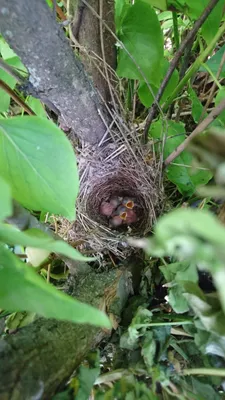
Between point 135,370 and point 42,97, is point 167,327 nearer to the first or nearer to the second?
point 135,370

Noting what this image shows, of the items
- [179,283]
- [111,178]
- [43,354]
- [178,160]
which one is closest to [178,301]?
[179,283]

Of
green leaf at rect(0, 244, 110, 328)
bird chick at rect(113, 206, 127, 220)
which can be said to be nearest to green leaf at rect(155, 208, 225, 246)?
green leaf at rect(0, 244, 110, 328)

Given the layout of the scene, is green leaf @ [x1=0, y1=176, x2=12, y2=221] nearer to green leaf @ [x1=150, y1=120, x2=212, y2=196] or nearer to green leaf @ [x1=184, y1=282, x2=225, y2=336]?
green leaf @ [x1=184, y1=282, x2=225, y2=336]

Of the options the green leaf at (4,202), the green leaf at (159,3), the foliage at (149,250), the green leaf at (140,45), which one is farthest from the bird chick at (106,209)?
the green leaf at (4,202)

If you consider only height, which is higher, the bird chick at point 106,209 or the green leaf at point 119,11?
the green leaf at point 119,11

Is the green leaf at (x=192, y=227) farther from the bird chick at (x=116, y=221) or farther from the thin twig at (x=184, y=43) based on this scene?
the bird chick at (x=116, y=221)

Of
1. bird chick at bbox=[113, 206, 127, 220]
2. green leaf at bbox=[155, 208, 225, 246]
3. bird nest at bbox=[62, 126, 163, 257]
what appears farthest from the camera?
bird chick at bbox=[113, 206, 127, 220]
